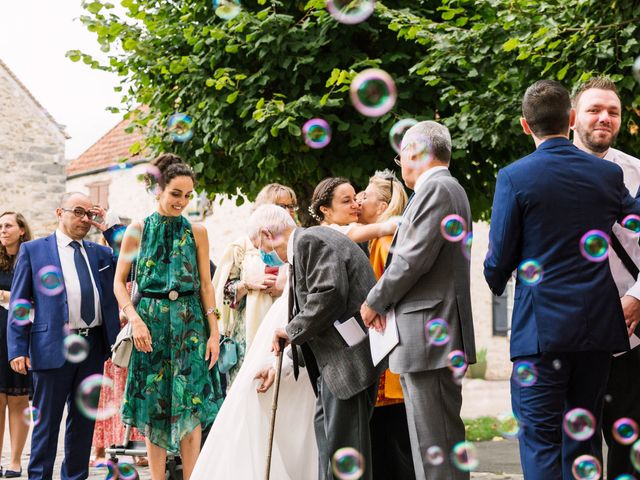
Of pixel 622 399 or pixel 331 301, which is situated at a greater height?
pixel 331 301

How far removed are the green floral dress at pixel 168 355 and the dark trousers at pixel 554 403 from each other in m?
2.37

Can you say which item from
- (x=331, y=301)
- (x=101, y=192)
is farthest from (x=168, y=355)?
(x=101, y=192)

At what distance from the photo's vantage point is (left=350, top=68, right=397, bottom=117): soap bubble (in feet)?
32.1

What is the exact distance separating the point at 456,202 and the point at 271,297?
2516 mm

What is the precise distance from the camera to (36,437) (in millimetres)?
6164

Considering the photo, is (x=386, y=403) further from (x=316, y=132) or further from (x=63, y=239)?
(x=316, y=132)

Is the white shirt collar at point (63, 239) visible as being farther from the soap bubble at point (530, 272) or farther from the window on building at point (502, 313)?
the window on building at point (502, 313)

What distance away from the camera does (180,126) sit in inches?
429

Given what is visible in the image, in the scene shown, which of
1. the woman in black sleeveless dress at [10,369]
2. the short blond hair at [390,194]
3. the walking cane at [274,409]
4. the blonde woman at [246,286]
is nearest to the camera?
the walking cane at [274,409]

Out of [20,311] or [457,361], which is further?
[20,311]

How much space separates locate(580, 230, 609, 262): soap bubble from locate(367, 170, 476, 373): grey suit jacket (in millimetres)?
720

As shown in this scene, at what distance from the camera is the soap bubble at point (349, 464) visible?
482 centimetres

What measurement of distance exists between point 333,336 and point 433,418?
89 centimetres

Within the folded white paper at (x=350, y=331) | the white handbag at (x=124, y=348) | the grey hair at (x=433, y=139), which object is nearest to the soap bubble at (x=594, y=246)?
the grey hair at (x=433, y=139)
